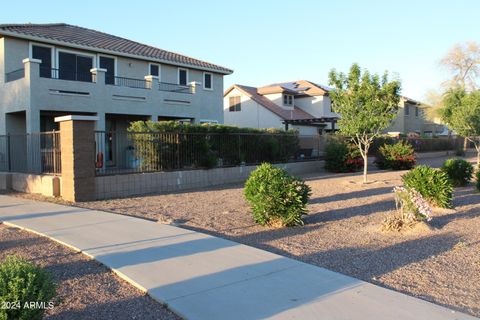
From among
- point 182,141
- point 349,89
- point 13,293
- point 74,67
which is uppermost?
point 74,67

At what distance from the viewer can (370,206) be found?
12203 mm

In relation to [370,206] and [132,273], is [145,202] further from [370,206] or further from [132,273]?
[132,273]

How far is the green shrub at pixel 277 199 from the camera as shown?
30.0 ft

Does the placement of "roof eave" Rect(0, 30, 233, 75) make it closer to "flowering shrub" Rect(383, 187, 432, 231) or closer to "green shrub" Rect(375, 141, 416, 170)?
"green shrub" Rect(375, 141, 416, 170)

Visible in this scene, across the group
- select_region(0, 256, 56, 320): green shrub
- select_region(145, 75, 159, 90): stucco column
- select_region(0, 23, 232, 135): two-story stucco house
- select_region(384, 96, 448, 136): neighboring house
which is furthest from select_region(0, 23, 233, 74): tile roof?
select_region(384, 96, 448, 136): neighboring house

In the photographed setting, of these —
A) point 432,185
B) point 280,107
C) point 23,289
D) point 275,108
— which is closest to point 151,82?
point 432,185

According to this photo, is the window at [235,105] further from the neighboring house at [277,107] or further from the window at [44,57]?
the window at [44,57]

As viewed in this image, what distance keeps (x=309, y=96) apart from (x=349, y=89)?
25091 mm

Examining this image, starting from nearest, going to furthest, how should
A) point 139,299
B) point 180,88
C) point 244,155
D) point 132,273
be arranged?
point 139,299 → point 132,273 → point 244,155 → point 180,88

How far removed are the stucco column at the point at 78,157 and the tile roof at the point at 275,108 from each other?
25.9m

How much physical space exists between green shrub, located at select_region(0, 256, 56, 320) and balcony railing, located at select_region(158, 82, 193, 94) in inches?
874

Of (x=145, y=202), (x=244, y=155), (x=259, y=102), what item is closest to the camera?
(x=145, y=202)

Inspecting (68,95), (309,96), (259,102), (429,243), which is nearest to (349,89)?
(429,243)

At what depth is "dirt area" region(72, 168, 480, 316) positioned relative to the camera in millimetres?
5941
